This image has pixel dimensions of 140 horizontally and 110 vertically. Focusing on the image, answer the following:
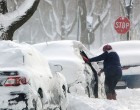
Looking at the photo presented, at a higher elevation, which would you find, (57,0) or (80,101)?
(57,0)

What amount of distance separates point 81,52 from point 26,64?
5.19m

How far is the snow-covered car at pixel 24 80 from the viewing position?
7430mm

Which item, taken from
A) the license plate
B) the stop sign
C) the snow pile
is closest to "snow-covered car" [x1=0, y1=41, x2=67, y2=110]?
the license plate

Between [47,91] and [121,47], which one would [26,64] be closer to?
[47,91]

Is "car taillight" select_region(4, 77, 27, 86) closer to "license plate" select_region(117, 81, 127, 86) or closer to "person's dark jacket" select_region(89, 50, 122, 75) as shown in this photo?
"person's dark jacket" select_region(89, 50, 122, 75)

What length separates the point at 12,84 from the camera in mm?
7477

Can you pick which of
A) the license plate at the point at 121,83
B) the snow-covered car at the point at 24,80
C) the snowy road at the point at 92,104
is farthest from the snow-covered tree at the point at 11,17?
the snow-covered car at the point at 24,80

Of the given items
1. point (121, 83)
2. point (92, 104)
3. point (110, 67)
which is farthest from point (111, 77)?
point (92, 104)

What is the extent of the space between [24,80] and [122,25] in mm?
14953

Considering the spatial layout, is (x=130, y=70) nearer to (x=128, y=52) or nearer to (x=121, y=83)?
(x=121, y=83)

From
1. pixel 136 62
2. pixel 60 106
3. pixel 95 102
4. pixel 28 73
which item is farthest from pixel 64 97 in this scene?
pixel 136 62

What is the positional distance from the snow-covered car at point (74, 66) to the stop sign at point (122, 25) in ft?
28.6

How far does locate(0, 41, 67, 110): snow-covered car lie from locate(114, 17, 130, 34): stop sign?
12801 mm

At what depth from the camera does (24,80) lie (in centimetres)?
754
